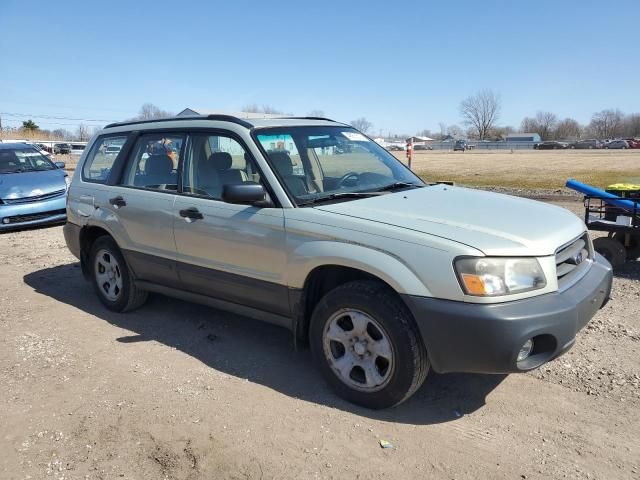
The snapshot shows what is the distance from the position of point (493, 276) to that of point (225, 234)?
2005 millimetres

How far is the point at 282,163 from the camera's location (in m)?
3.98

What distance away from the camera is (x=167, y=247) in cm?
457

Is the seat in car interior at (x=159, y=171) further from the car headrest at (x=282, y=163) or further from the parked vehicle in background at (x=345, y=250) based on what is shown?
the car headrest at (x=282, y=163)

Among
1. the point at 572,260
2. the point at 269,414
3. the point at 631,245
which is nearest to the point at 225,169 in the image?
the point at 269,414

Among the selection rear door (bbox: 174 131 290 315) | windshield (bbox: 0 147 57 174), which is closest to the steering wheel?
rear door (bbox: 174 131 290 315)

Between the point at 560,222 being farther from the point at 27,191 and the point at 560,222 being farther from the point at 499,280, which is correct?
the point at 27,191

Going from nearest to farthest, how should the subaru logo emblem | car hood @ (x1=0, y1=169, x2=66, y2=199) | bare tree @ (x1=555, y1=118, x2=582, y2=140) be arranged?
the subaru logo emblem → car hood @ (x1=0, y1=169, x2=66, y2=199) → bare tree @ (x1=555, y1=118, x2=582, y2=140)

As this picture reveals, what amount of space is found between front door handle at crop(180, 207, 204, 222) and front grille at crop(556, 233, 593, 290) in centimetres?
259

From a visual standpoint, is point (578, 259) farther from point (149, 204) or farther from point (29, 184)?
point (29, 184)

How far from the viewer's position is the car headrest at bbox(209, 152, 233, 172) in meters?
4.21

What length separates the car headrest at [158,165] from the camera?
15.3 feet

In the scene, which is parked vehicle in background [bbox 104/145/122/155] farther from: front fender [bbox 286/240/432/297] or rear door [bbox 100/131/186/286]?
front fender [bbox 286/240/432/297]

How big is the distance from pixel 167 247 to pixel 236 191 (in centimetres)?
126

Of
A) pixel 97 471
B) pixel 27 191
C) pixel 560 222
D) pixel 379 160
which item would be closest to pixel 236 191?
pixel 379 160
